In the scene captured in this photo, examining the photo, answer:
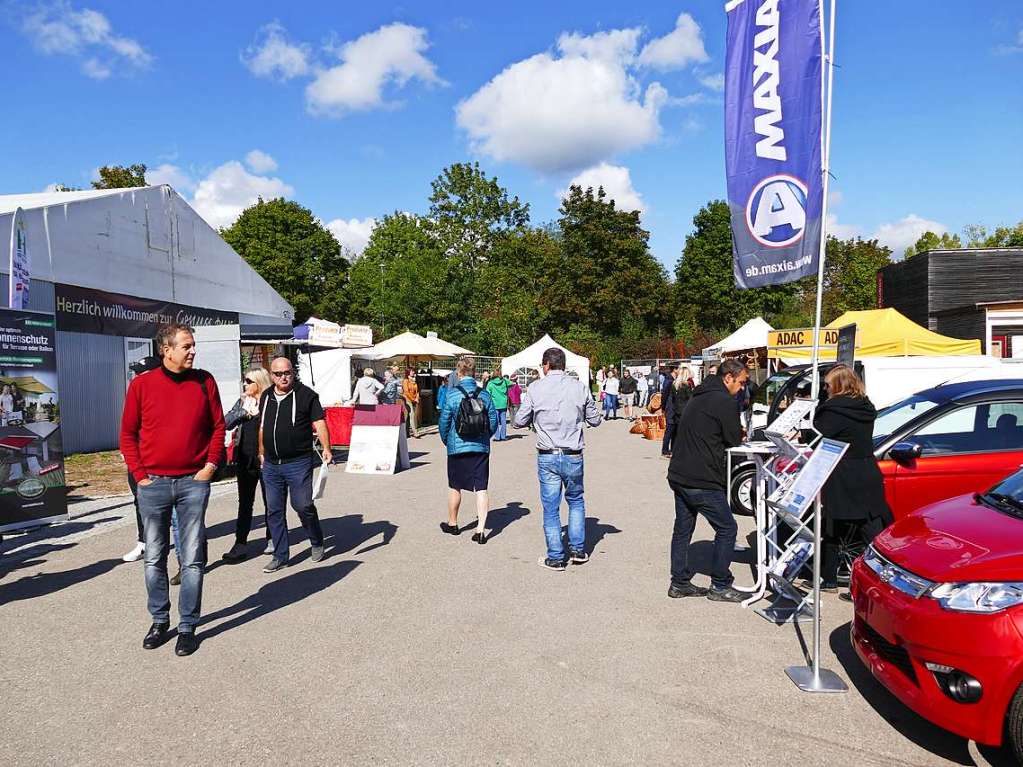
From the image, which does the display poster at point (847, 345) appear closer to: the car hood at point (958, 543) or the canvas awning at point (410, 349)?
the car hood at point (958, 543)

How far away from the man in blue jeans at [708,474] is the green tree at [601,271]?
51.5 meters

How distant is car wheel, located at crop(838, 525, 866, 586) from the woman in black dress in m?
0.09

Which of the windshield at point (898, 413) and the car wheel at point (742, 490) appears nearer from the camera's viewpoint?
the windshield at point (898, 413)

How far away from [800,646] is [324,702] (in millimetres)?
2996

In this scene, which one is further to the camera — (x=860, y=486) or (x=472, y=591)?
(x=472, y=591)

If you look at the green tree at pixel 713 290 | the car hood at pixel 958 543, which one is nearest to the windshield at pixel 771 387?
the car hood at pixel 958 543

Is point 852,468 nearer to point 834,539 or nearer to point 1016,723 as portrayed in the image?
point 834,539

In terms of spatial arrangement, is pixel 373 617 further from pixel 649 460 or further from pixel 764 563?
pixel 649 460

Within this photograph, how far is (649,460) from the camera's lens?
15.2 m

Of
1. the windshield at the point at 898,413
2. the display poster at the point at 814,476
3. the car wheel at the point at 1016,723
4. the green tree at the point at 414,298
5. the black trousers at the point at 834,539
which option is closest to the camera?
Result: the car wheel at the point at 1016,723

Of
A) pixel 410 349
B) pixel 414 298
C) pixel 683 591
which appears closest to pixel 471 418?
pixel 683 591

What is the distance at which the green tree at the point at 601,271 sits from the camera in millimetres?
57125

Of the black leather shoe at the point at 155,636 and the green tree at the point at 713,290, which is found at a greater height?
the green tree at the point at 713,290

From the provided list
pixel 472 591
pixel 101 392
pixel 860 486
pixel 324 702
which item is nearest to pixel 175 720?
pixel 324 702
